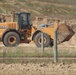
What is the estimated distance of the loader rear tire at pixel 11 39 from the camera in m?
24.5

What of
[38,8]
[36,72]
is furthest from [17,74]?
[38,8]

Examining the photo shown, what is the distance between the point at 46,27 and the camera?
25.4 metres

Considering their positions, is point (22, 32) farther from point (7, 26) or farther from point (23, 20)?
point (7, 26)

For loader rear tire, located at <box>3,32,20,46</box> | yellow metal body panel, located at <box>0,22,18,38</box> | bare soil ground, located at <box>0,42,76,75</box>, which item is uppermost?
yellow metal body panel, located at <box>0,22,18,38</box>

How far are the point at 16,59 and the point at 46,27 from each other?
10476mm

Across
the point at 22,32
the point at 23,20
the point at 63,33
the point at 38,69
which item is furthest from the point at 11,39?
the point at 38,69

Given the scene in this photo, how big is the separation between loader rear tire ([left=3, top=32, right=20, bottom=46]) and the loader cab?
2.63ft

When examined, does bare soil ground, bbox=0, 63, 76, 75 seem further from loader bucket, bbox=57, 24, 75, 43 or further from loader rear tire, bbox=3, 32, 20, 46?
loader bucket, bbox=57, 24, 75, 43

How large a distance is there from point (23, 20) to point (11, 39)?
5.08ft

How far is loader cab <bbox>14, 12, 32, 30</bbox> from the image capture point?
80.3 ft

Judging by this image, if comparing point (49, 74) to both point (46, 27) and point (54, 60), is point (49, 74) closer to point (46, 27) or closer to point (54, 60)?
point (54, 60)

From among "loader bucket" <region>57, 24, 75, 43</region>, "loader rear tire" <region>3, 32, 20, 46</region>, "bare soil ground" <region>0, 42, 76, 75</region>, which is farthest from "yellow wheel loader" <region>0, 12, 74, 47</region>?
"bare soil ground" <region>0, 42, 76, 75</region>

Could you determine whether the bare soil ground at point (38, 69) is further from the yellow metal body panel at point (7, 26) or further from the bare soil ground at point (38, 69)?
the yellow metal body panel at point (7, 26)

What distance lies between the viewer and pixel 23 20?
24812 millimetres
